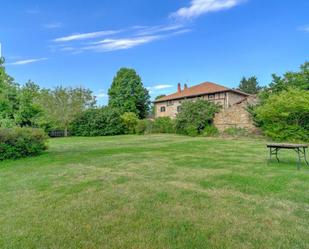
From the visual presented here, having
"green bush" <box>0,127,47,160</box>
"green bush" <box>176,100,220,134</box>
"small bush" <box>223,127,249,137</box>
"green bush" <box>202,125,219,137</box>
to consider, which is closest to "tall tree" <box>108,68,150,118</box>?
"green bush" <box>176,100,220,134</box>

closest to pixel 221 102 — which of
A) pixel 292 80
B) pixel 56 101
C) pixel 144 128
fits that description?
pixel 144 128

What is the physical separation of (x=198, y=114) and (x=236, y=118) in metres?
3.49

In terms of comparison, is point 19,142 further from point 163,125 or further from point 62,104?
Result: point 163,125

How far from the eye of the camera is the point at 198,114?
22.1m

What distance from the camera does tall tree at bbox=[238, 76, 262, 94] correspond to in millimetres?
56150

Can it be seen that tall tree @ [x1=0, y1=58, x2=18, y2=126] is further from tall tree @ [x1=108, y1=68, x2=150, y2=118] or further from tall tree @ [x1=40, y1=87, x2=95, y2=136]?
tall tree @ [x1=108, y1=68, x2=150, y2=118]

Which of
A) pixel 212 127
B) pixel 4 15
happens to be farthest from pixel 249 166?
pixel 212 127

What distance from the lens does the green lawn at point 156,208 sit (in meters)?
2.68

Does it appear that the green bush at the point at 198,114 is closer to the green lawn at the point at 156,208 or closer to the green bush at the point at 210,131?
the green bush at the point at 210,131

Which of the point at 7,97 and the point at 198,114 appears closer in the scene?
the point at 7,97

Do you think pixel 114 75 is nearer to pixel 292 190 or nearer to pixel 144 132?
pixel 144 132

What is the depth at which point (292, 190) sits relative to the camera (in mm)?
4453

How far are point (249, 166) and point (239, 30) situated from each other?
10.3 metres

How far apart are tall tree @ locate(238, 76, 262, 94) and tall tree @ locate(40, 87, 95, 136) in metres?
43.3
